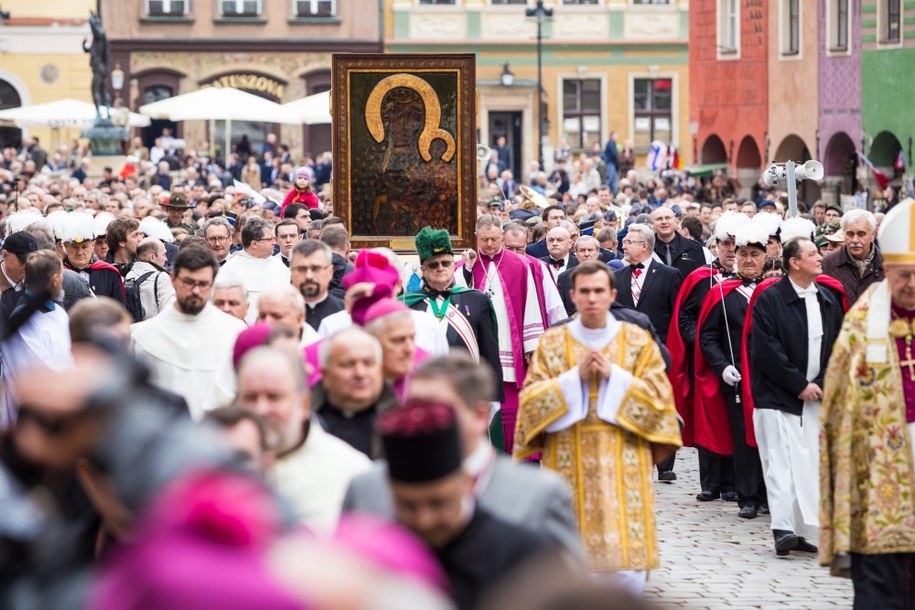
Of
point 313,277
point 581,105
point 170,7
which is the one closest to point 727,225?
point 313,277

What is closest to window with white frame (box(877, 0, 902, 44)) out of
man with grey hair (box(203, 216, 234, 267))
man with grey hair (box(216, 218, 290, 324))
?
man with grey hair (box(203, 216, 234, 267))

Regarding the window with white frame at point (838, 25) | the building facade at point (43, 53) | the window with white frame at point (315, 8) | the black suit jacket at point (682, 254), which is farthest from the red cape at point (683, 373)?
the building facade at point (43, 53)

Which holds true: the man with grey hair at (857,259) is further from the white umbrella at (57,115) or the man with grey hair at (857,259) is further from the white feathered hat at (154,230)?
A: the white umbrella at (57,115)

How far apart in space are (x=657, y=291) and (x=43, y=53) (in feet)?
147

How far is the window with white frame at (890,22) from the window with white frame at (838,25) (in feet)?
7.52

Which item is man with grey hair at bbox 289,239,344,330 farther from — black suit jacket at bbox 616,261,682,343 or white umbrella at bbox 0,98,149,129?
white umbrella at bbox 0,98,149,129

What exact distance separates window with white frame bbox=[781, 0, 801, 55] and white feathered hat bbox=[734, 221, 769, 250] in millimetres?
26797

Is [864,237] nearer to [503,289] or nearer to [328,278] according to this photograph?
[503,289]

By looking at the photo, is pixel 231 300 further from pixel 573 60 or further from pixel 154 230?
pixel 573 60

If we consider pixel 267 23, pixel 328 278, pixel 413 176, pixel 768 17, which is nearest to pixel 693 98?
pixel 768 17

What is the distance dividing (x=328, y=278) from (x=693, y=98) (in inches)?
1439

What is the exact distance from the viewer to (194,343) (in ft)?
29.3

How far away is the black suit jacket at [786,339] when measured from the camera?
36.2 feet

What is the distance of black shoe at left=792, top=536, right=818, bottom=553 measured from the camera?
11.3 m
